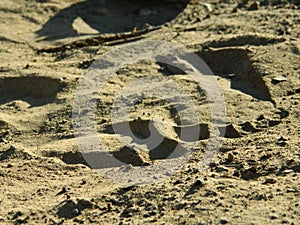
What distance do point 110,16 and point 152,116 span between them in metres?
1.85

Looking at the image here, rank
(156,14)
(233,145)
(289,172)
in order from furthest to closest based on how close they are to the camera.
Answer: (156,14) → (233,145) → (289,172)

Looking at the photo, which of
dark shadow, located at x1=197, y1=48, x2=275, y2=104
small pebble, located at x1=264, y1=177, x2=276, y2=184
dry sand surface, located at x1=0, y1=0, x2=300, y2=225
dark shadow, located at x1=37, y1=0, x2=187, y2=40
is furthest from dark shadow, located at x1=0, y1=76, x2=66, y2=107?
small pebble, located at x1=264, y1=177, x2=276, y2=184

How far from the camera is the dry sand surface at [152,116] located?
320 centimetres

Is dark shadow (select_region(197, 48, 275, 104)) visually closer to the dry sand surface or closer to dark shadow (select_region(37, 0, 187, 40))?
the dry sand surface

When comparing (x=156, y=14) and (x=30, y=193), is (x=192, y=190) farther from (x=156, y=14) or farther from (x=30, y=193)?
(x=156, y=14)

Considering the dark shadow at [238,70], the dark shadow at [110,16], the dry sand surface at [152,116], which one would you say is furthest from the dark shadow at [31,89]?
the dark shadow at [238,70]

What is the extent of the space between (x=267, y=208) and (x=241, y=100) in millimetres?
1263

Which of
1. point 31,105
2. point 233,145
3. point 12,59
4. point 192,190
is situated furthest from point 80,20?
point 192,190

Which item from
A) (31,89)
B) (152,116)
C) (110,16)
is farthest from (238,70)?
(110,16)

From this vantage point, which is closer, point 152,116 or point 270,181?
point 270,181

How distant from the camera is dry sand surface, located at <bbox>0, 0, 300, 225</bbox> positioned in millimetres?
3201

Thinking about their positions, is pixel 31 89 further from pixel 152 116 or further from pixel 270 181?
pixel 270 181

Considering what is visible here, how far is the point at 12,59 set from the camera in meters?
5.00

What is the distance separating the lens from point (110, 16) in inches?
224
